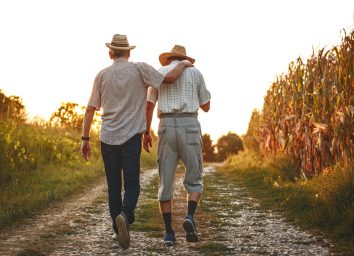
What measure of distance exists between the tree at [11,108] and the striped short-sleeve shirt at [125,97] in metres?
9.62

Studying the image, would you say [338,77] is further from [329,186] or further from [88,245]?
[88,245]

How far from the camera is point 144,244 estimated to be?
6191 mm

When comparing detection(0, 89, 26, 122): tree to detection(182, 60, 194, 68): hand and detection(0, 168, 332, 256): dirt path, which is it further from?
detection(182, 60, 194, 68): hand

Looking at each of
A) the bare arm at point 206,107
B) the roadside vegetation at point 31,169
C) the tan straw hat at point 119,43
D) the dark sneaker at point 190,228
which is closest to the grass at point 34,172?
the roadside vegetation at point 31,169

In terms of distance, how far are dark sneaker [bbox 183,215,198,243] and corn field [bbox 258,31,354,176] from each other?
10.1 feet

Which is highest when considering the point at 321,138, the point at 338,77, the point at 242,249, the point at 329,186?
the point at 338,77

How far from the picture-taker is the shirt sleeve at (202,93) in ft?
20.3

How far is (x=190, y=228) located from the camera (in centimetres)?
610

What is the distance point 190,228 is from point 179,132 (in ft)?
3.25

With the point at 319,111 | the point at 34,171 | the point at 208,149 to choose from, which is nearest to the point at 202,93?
the point at 319,111

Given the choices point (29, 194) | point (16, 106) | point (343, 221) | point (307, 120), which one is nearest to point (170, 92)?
point (343, 221)

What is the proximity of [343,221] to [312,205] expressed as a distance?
5.04 feet

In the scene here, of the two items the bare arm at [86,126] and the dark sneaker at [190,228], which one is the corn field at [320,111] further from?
the bare arm at [86,126]

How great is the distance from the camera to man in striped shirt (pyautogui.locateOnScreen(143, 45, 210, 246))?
19.6ft
